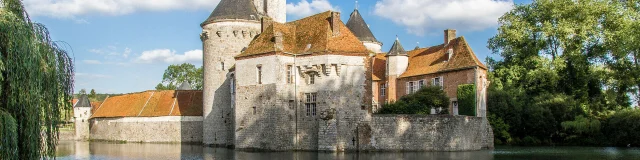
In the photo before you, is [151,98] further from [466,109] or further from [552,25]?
[552,25]

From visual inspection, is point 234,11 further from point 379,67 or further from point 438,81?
point 438,81

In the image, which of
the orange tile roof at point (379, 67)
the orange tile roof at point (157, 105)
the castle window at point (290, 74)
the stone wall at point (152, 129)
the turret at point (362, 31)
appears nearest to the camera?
the castle window at point (290, 74)

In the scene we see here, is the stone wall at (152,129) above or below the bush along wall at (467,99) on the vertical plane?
below

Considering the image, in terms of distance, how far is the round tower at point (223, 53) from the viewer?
34.6 m

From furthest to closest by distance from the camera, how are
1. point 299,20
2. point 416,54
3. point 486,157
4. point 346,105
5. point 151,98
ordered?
point 151,98 < point 416,54 < point 299,20 < point 346,105 < point 486,157

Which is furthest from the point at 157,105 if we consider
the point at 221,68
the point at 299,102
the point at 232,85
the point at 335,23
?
the point at 335,23

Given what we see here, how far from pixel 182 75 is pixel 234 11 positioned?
32607 mm

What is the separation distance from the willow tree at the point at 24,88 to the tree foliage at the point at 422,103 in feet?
66.0

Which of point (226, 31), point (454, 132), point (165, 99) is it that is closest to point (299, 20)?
point (226, 31)

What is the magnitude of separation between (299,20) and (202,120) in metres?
10.9

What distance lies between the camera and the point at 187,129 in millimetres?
39906

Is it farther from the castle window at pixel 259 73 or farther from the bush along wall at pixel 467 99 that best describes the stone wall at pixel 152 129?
the bush along wall at pixel 467 99

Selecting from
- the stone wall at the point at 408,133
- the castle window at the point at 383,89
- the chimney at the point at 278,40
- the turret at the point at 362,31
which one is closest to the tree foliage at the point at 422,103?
the stone wall at the point at 408,133

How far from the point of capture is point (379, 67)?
42.6 meters
